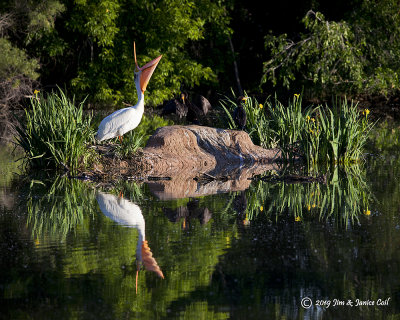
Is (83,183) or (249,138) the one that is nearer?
(83,183)

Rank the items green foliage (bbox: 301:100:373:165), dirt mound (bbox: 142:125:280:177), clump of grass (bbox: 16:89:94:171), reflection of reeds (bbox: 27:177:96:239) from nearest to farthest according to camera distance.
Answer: reflection of reeds (bbox: 27:177:96:239), clump of grass (bbox: 16:89:94:171), green foliage (bbox: 301:100:373:165), dirt mound (bbox: 142:125:280:177)

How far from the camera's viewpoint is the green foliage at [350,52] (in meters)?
21.3

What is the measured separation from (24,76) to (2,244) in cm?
1959

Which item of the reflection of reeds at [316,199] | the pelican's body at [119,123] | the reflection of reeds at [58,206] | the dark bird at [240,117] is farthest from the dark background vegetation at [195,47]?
the reflection of reeds at [316,199]

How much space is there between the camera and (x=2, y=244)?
5887 mm

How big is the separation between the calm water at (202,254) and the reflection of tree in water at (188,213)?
1cm

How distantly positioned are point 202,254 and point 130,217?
1.74m

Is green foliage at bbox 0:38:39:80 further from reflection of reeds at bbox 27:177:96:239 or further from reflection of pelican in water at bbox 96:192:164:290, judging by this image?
reflection of pelican in water at bbox 96:192:164:290

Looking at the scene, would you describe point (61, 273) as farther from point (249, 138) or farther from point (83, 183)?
point (249, 138)

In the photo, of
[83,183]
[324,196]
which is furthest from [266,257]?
[83,183]

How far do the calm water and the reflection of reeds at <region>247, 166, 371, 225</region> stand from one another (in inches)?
0.9

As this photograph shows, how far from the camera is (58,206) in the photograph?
25.4ft

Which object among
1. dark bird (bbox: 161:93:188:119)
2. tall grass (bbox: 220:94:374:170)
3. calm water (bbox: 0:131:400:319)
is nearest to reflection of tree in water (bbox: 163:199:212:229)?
calm water (bbox: 0:131:400:319)

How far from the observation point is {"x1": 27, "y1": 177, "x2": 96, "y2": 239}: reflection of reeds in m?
6.58
